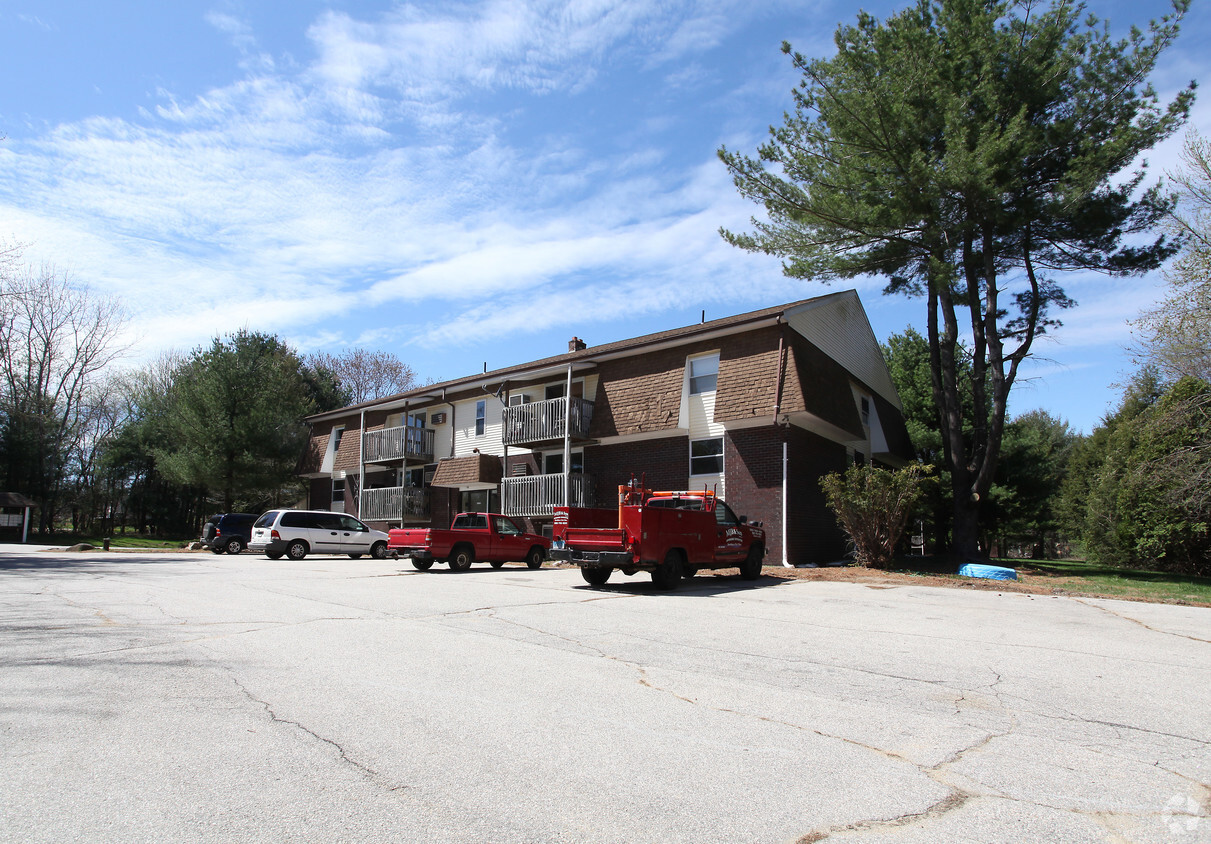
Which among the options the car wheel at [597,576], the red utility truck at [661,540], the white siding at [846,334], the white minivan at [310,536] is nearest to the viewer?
the red utility truck at [661,540]

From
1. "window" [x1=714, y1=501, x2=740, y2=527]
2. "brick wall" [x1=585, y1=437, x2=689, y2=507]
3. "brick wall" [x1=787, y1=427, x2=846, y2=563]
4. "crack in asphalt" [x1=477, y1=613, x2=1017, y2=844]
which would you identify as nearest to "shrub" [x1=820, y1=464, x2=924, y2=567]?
"brick wall" [x1=787, y1=427, x2=846, y2=563]

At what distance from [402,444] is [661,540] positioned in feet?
61.6

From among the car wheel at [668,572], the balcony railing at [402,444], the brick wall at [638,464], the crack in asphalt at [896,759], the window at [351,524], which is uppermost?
the balcony railing at [402,444]

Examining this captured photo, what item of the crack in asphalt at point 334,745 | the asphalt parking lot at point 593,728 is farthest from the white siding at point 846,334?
the crack in asphalt at point 334,745

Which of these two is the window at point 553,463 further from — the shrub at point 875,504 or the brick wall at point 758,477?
the shrub at point 875,504

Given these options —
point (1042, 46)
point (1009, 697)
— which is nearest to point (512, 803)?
point (1009, 697)

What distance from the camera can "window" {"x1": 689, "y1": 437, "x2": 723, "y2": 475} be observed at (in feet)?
71.2

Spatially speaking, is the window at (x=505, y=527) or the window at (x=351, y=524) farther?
the window at (x=351, y=524)

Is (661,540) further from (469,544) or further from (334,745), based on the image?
(334,745)

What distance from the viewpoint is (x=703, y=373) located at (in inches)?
873

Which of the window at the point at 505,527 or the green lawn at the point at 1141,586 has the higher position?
the window at the point at 505,527

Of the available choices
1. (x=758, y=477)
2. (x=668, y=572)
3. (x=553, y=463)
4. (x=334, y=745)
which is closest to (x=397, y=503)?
(x=553, y=463)

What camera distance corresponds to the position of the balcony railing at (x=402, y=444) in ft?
98.5

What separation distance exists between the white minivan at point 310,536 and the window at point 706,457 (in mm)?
12015
